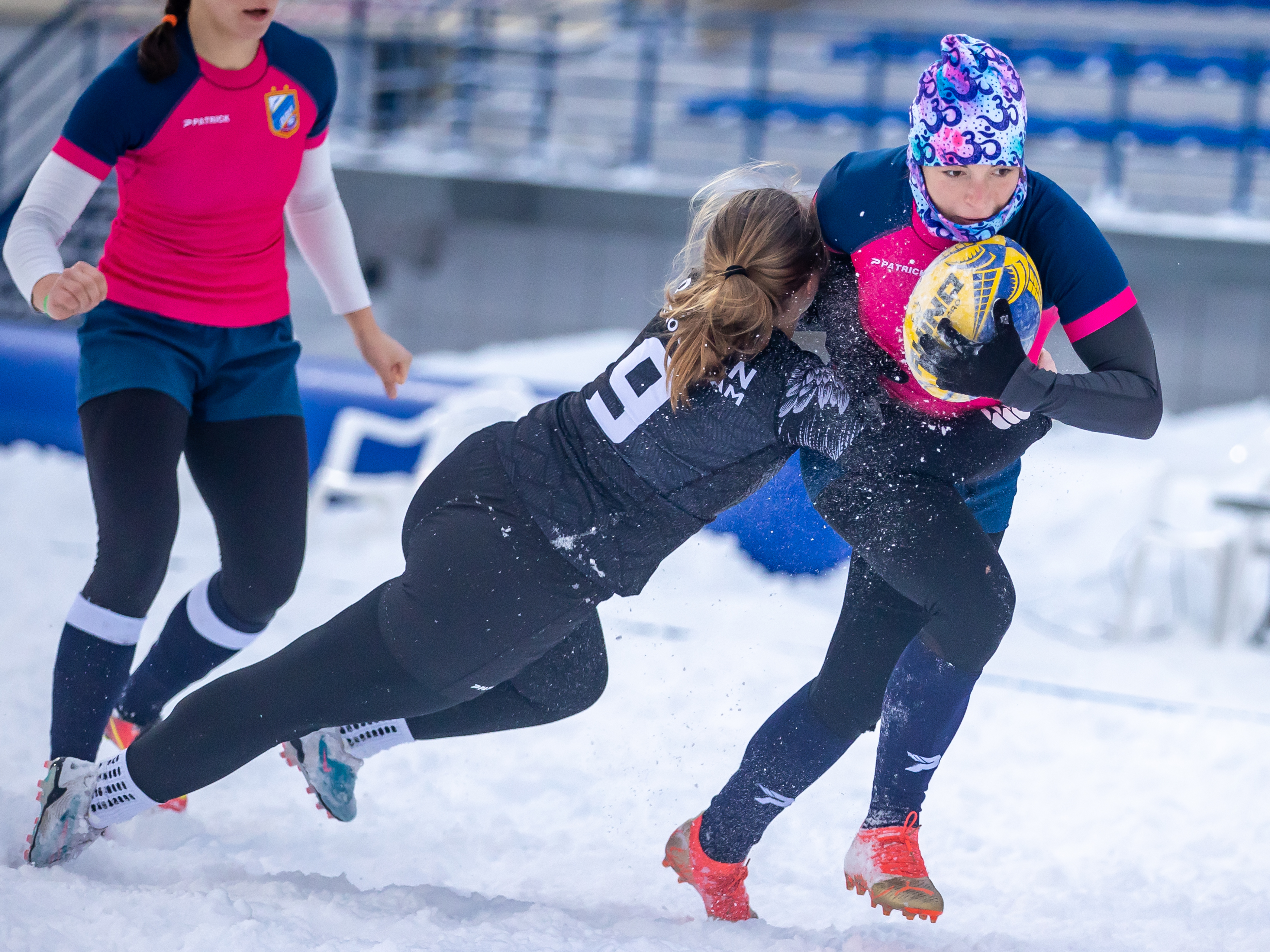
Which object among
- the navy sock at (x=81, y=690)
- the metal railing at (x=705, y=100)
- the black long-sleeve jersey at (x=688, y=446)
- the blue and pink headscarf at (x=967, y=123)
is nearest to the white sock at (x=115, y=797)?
the navy sock at (x=81, y=690)

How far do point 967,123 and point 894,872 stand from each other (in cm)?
108

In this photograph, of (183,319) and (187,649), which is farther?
(187,649)

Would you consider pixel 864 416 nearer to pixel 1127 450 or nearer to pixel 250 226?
pixel 250 226

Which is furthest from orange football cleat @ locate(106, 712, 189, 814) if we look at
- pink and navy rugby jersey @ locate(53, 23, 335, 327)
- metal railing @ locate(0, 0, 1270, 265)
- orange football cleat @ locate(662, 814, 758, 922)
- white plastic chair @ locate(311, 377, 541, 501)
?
metal railing @ locate(0, 0, 1270, 265)

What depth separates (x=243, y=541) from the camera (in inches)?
83.6

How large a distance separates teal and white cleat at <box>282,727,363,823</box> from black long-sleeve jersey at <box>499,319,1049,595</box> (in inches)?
26.3

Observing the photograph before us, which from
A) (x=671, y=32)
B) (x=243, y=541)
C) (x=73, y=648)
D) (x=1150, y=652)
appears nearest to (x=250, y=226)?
(x=243, y=541)

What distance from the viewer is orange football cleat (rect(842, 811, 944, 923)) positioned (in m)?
1.78

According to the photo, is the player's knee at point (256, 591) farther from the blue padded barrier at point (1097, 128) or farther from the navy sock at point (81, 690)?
the blue padded barrier at point (1097, 128)

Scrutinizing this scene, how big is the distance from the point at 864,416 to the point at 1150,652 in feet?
9.94

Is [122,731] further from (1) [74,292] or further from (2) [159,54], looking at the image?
(2) [159,54]

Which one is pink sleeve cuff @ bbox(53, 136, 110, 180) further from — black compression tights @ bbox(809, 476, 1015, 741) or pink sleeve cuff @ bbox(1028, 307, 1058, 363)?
pink sleeve cuff @ bbox(1028, 307, 1058, 363)

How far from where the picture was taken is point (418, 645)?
1.67m

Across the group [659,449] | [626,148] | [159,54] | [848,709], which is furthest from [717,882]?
[626,148]
